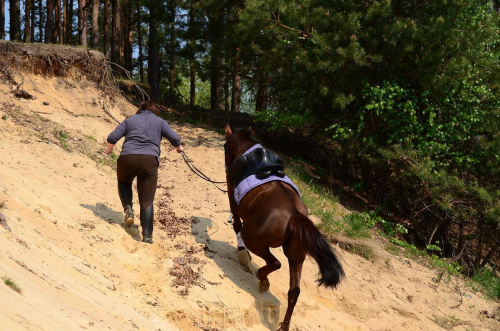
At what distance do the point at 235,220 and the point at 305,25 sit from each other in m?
7.61

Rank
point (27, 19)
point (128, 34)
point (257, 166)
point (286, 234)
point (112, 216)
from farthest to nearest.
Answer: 1. point (27, 19)
2. point (128, 34)
3. point (112, 216)
4. point (257, 166)
5. point (286, 234)

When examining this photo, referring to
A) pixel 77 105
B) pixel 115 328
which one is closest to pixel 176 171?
pixel 77 105

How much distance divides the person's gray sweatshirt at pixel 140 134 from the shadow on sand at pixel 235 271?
6.36ft

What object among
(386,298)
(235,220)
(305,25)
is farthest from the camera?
(305,25)

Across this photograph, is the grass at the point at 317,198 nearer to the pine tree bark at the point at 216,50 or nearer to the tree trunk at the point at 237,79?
the tree trunk at the point at 237,79

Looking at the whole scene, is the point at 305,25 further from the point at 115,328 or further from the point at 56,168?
the point at 115,328

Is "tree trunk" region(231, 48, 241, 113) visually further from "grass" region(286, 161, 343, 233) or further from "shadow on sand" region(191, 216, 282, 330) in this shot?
"shadow on sand" region(191, 216, 282, 330)

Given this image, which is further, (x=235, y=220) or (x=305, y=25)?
(x=305, y=25)

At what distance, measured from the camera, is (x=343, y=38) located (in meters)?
13.8

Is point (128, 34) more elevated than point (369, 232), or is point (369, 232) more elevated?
point (128, 34)

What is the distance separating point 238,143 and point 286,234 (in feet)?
7.20

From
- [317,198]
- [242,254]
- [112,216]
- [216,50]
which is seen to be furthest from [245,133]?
[216,50]

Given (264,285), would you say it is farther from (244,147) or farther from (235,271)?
(244,147)

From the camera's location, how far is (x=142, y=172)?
7984 millimetres
